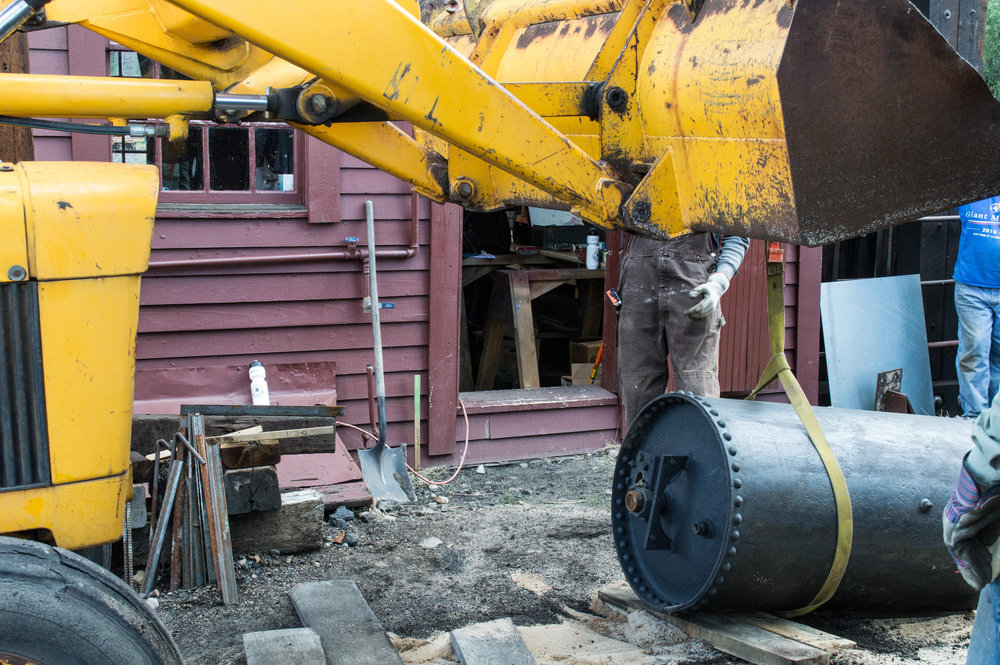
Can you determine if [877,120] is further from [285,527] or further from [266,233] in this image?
[266,233]

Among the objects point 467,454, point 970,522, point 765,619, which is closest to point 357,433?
point 467,454

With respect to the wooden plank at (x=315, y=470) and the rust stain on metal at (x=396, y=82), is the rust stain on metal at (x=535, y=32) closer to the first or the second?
the rust stain on metal at (x=396, y=82)

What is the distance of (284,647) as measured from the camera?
3066 mm

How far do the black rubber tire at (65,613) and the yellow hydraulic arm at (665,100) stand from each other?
101cm

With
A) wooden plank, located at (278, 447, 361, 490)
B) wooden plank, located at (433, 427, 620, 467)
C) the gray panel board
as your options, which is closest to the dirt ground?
wooden plank, located at (278, 447, 361, 490)

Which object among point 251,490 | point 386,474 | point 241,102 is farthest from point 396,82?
point 386,474

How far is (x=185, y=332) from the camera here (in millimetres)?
5121

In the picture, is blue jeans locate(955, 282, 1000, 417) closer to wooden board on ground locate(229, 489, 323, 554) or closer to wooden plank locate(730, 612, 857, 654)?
wooden plank locate(730, 612, 857, 654)

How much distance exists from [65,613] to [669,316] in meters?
3.11

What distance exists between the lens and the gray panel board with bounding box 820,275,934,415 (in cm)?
672

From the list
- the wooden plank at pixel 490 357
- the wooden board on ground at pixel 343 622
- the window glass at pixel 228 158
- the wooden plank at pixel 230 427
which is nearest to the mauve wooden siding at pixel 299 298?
the window glass at pixel 228 158

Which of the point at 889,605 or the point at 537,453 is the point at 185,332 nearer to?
the point at 537,453

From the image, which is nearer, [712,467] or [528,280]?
[712,467]

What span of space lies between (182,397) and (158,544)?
148cm
